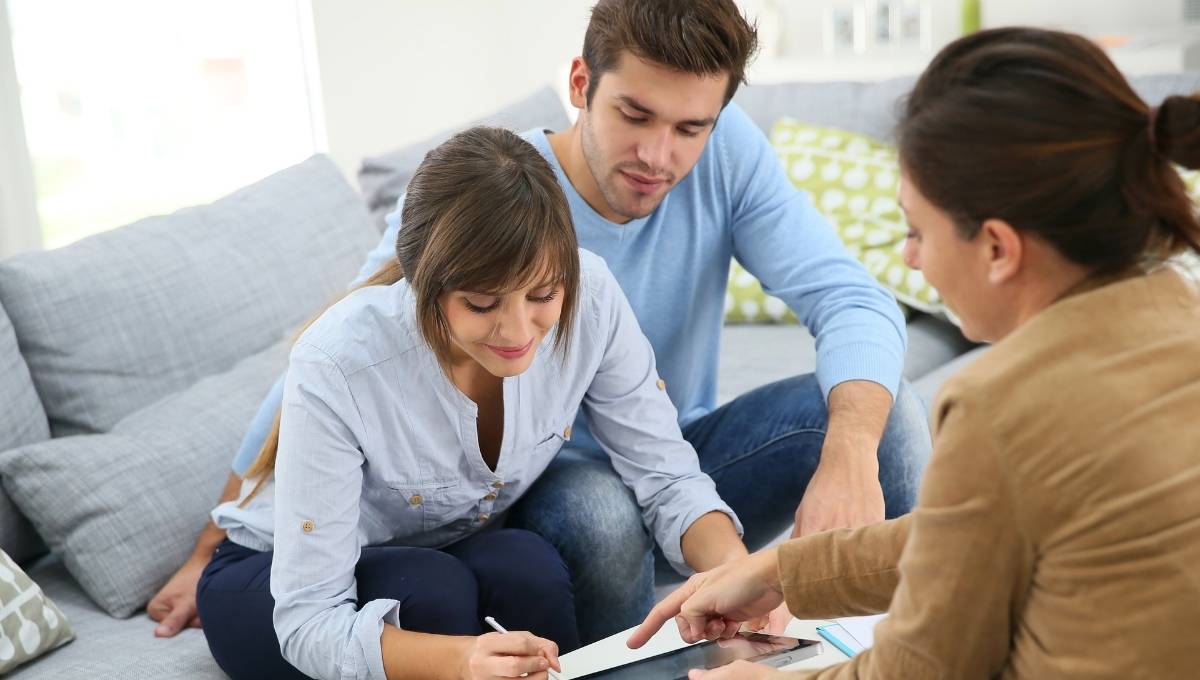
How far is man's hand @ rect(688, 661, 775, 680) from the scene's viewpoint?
105 centimetres

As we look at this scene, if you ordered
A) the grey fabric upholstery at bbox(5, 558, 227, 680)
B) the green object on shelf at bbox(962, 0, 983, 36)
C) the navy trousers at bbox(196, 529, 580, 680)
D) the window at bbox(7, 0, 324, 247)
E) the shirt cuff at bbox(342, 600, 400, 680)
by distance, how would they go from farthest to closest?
the green object on shelf at bbox(962, 0, 983, 36) → the window at bbox(7, 0, 324, 247) → the grey fabric upholstery at bbox(5, 558, 227, 680) → the navy trousers at bbox(196, 529, 580, 680) → the shirt cuff at bbox(342, 600, 400, 680)

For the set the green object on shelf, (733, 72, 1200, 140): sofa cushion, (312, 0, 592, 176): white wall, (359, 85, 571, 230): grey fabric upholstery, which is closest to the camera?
(359, 85, 571, 230): grey fabric upholstery

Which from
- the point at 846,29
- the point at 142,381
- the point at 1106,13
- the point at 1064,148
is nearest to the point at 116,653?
the point at 142,381

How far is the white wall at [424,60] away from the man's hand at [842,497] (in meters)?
2.79

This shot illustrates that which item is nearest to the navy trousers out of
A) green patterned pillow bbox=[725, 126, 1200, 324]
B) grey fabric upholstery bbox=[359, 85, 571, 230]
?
grey fabric upholstery bbox=[359, 85, 571, 230]

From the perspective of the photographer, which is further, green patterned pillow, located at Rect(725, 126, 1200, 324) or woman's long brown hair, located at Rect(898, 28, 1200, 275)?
green patterned pillow, located at Rect(725, 126, 1200, 324)

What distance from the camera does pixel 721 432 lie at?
5.82ft

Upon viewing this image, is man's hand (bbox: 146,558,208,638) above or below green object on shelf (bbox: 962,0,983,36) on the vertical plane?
below

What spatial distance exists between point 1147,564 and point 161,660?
3.75ft

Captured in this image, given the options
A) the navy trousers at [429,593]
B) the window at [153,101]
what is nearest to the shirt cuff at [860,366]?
the navy trousers at [429,593]

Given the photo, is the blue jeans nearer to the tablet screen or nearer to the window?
the tablet screen

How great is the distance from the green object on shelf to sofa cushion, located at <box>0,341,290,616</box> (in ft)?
8.59

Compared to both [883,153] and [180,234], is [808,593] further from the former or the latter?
[883,153]

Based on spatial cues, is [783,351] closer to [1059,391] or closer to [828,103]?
[828,103]
